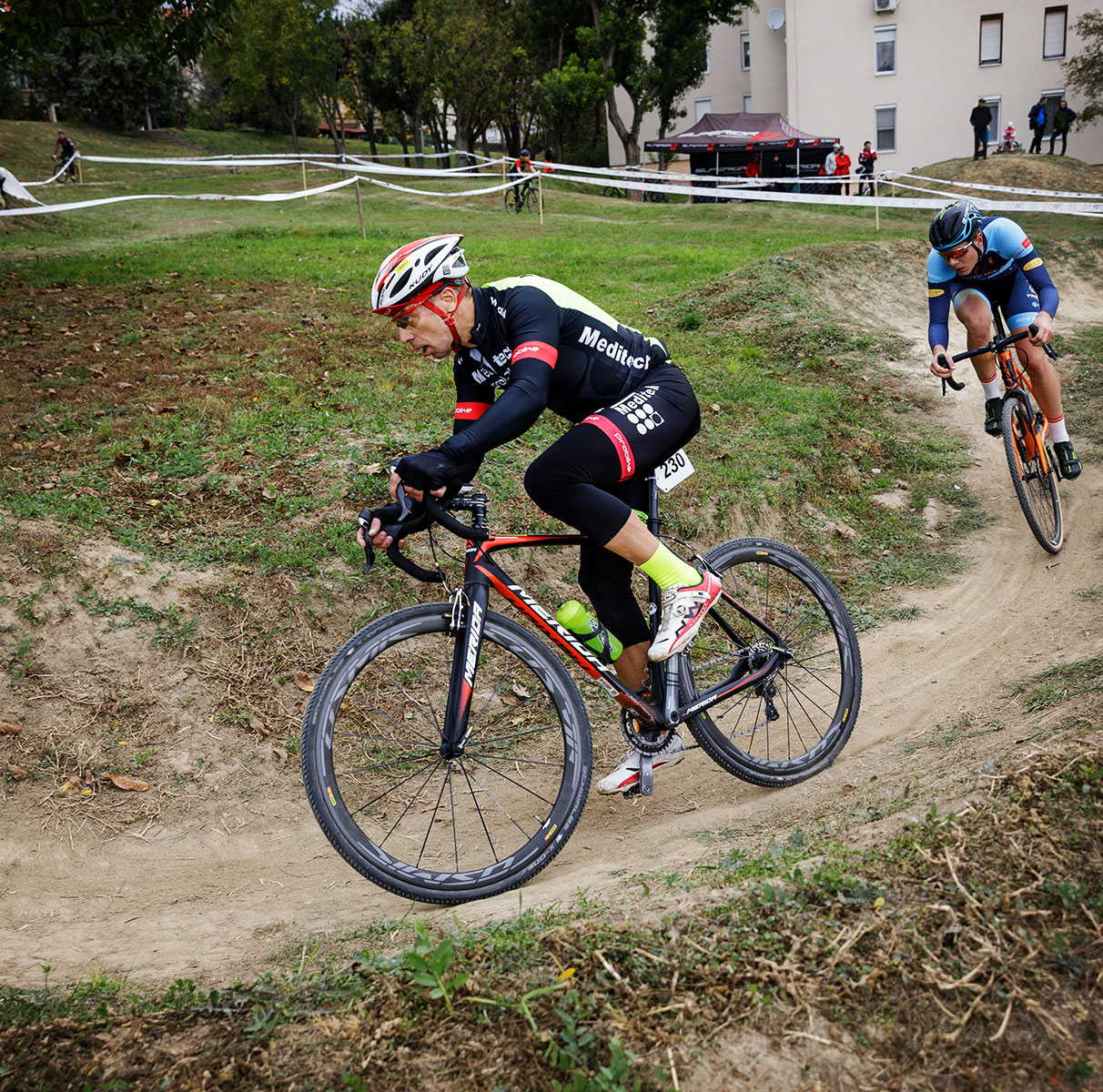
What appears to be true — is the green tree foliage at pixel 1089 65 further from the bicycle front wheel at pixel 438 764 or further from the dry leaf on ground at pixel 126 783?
the dry leaf on ground at pixel 126 783

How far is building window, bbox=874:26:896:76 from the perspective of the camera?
130ft

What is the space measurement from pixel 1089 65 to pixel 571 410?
42.4 m

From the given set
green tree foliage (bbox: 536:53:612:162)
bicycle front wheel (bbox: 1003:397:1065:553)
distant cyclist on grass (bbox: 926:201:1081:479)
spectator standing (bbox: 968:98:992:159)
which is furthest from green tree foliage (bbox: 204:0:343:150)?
bicycle front wheel (bbox: 1003:397:1065:553)

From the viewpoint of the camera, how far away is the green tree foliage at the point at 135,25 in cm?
1017

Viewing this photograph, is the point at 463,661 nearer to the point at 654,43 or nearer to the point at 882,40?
the point at 654,43

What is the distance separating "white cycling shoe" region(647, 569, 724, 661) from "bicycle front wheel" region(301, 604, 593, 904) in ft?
1.59

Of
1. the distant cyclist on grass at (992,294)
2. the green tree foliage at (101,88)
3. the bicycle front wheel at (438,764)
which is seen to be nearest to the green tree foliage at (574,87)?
the green tree foliage at (101,88)

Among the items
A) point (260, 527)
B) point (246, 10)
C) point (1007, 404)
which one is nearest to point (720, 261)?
point (1007, 404)

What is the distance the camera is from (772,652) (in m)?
4.39

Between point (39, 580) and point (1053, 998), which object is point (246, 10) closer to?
point (39, 580)

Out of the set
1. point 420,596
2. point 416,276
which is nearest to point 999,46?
point 420,596

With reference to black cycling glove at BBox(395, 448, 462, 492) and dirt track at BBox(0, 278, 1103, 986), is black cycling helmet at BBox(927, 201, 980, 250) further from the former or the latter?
black cycling glove at BBox(395, 448, 462, 492)

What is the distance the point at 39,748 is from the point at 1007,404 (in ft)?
22.3

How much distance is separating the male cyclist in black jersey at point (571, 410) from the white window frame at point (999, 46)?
44846mm
